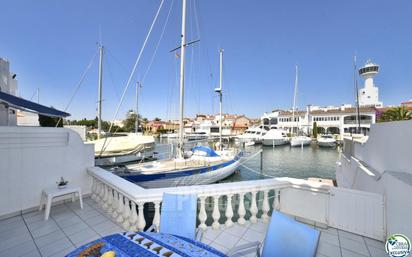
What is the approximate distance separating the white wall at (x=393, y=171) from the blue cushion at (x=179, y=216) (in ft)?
8.26

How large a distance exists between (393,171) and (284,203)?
5.90ft

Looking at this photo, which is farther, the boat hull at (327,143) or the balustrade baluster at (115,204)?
the boat hull at (327,143)

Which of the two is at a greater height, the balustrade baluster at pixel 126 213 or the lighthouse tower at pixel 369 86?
the lighthouse tower at pixel 369 86

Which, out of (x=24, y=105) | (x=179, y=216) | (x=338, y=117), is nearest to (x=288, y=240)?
(x=179, y=216)

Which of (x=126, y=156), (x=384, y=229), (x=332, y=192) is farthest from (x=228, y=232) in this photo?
(x=126, y=156)

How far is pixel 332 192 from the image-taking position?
9.47 ft

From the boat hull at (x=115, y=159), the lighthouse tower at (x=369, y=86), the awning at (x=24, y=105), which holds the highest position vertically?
the lighthouse tower at (x=369, y=86)

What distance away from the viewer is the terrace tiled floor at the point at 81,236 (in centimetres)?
250

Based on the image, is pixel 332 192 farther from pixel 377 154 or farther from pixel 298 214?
pixel 377 154

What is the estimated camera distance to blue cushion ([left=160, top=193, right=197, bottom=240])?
86.1 inches

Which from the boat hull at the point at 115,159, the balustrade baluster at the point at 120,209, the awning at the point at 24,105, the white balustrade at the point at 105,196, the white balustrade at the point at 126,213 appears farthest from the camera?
the boat hull at the point at 115,159

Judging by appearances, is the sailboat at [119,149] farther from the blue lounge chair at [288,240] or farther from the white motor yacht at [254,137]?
the white motor yacht at [254,137]

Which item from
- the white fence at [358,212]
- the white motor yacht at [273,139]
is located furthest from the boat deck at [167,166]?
the white motor yacht at [273,139]

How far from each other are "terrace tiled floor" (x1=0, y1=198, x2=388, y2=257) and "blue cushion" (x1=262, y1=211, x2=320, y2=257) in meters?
0.61
